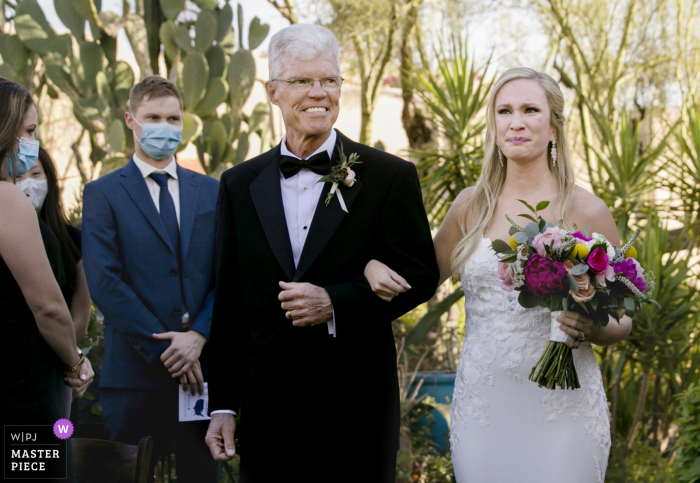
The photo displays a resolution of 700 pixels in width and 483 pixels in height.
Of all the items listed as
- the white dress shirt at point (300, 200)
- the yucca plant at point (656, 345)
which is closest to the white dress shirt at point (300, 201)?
the white dress shirt at point (300, 200)

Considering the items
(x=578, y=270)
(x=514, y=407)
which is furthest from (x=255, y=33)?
(x=578, y=270)

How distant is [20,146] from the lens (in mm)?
2555

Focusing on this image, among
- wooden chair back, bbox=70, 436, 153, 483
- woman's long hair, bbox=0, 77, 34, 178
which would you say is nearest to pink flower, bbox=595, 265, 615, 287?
wooden chair back, bbox=70, 436, 153, 483

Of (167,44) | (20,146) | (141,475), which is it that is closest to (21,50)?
(167,44)

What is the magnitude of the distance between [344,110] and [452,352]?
7.13 metres

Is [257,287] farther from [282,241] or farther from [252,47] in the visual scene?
[252,47]

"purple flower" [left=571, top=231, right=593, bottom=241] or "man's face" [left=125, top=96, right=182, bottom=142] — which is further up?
"man's face" [left=125, top=96, right=182, bottom=142]

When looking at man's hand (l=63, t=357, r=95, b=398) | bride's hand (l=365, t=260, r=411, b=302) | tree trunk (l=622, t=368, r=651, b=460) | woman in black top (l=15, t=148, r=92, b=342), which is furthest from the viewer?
tree trunk (l=622, t=368, r=651, b=460)

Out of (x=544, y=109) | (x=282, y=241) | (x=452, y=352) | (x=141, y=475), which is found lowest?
(x=452, y=352)

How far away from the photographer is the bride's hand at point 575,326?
243 centimetres

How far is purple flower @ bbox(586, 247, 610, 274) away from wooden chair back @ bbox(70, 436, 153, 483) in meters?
1.66

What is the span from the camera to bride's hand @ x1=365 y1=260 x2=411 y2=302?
2.19 metres

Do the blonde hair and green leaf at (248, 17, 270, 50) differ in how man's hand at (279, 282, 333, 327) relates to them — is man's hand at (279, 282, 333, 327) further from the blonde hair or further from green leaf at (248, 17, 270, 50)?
green leaf at (248, 17, 270, 50)

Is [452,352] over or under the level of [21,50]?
under
